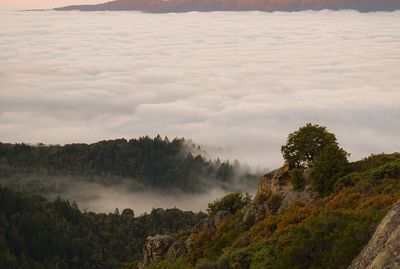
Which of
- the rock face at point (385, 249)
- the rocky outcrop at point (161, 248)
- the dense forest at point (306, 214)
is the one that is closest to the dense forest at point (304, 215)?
the dense forest at point (306, 214)

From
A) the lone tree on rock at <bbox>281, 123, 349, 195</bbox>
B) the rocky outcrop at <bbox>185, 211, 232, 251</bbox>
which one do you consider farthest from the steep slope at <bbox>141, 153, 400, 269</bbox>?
the lone tree on rock at <bbox>281, 123, 349, 195</bbox>

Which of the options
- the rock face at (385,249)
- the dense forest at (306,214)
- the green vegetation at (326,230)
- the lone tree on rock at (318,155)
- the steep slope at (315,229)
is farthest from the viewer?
the lone tree on rock at (318,155)

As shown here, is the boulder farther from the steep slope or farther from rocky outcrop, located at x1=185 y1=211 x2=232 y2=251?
the steep slope

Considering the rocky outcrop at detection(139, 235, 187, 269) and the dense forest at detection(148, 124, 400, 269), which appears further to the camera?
the rocky outcrop at detection(139, 235, 187, 269)

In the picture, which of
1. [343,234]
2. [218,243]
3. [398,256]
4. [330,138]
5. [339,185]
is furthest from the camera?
[330,138]

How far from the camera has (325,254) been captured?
27.2 metres

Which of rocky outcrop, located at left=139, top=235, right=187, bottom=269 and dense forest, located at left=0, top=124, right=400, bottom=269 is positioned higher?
dense forest, located at left=0, top=124, right=400, bottom=269

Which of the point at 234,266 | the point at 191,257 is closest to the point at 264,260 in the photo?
the point at 234,266

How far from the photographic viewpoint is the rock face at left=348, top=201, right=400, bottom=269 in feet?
61.0

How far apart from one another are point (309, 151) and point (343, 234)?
1127 inches

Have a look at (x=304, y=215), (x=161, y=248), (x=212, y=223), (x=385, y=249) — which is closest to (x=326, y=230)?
(x=385, y=249)

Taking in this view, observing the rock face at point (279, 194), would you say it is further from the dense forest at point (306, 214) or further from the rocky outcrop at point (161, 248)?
the rocky outcrop at point (161, 248)

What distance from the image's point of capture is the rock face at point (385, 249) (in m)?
18.6

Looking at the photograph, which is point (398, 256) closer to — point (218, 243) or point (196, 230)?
point (218, 243)
